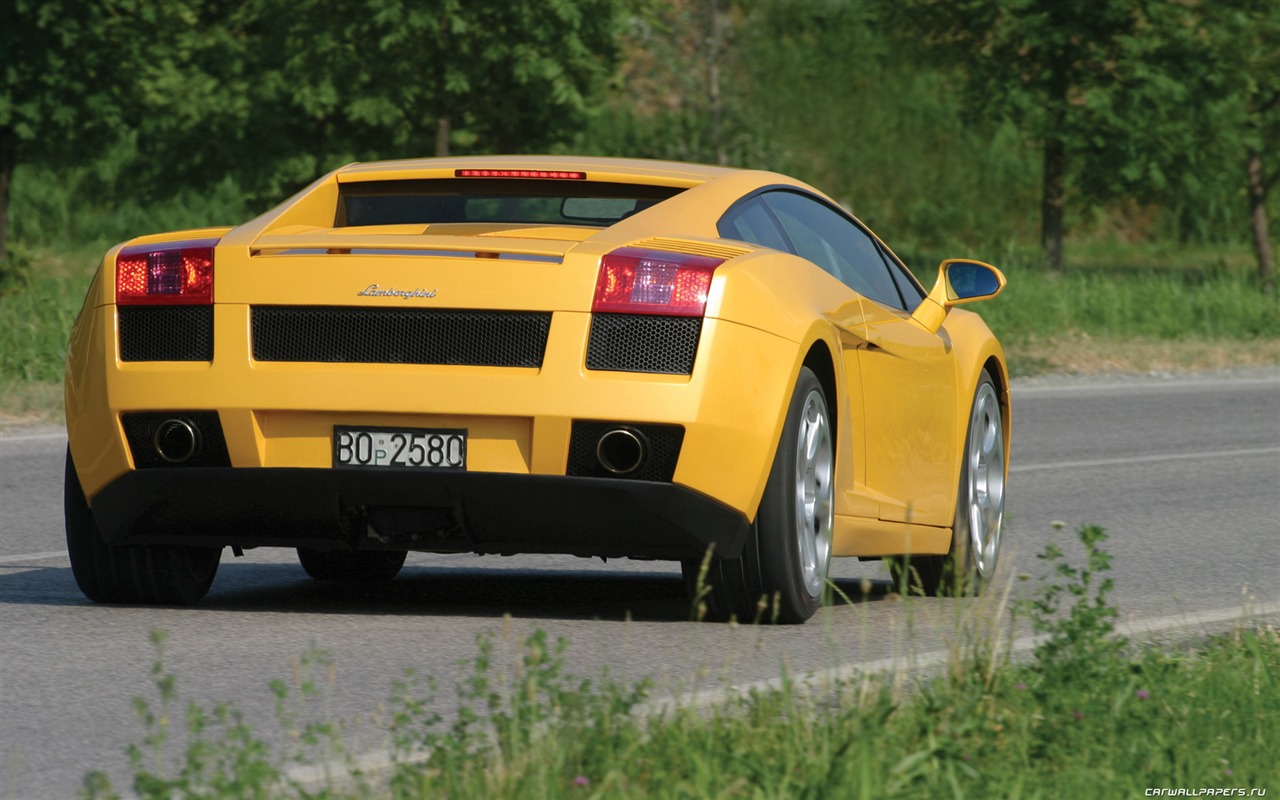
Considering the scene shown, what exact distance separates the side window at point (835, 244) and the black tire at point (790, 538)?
2.50 feet

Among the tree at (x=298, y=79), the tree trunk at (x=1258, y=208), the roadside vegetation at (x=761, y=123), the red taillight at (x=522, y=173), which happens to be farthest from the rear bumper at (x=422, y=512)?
the tree trunk at (x=1258, y=208)

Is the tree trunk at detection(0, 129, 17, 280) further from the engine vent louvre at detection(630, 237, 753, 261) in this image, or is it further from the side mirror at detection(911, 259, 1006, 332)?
the engine vent louvre at detection(630, 237, 753, 261)

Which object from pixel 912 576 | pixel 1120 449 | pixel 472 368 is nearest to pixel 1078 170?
pixel 1120 449

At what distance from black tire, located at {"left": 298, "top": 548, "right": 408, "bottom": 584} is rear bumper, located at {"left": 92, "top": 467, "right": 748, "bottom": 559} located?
1.47 metres

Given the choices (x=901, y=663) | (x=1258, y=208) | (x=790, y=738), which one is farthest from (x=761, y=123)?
(x=790, y=738)

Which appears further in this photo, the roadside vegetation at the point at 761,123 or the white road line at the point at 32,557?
the roadside vegetation at the point at 761,123

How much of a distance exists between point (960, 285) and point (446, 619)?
8.29 ft

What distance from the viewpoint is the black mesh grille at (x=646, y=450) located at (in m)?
5.76

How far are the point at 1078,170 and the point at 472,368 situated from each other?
31.4m

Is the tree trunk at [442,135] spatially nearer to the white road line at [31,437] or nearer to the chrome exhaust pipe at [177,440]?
the white road line at [31,437]

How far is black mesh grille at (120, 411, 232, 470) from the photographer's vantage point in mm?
5953

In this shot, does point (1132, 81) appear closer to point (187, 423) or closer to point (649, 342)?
point (649, 342)

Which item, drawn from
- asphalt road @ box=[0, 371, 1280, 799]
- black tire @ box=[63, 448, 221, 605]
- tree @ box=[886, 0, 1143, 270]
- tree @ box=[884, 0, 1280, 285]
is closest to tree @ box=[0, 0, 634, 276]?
tree @ box=[886, 0, 1143, 270]

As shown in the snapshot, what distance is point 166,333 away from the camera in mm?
6070
